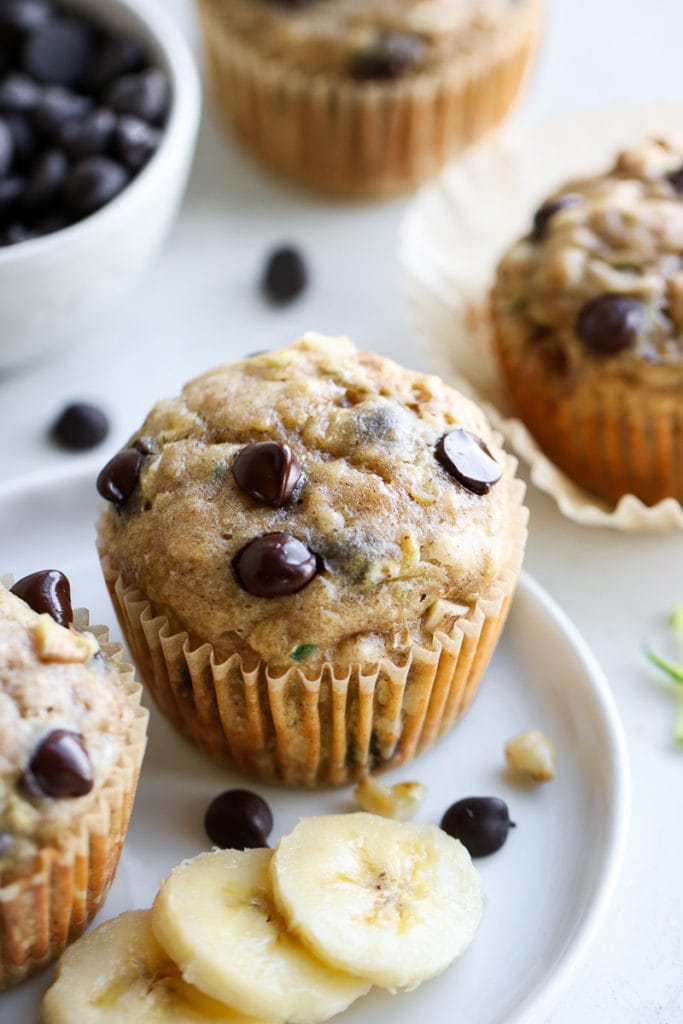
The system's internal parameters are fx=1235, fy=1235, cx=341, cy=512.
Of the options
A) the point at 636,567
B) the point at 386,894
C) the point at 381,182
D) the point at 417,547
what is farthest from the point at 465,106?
the point at 386,894

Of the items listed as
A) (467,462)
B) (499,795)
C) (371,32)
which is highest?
(371,32)

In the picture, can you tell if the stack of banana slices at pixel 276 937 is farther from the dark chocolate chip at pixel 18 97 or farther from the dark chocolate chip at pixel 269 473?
the dark chocolate chip at pixel 18 97

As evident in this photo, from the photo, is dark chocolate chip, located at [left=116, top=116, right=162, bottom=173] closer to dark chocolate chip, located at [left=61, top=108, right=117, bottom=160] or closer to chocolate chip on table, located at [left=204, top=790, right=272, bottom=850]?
dark chocolate chip, located at [left=61, top=108, right=117, bottom=160]

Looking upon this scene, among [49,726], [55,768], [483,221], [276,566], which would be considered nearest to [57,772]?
[55,768]

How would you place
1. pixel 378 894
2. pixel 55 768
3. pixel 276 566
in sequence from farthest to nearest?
1. pixel 276 566
2. pixel 378 894
3. pixel 55 768

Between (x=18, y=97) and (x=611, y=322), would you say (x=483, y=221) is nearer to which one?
(x=611, y=322)

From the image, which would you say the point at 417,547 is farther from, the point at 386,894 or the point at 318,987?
the point at 318,987
